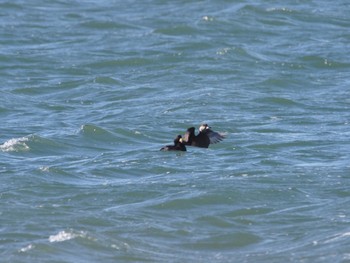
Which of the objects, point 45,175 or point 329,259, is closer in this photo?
point 329,259

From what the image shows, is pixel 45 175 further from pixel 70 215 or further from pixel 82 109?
pixel 82 109

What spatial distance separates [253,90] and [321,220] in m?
8.73

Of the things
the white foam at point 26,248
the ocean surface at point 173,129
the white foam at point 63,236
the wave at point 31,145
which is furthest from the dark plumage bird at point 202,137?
the wave at point 31,145

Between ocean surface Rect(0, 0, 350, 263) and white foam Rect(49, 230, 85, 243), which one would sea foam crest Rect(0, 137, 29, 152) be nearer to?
ocean surface Rect(0, 0, 350, 263)

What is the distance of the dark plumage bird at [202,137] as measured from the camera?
12.8 metres

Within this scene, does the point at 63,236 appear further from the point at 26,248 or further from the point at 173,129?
the point at 173,129

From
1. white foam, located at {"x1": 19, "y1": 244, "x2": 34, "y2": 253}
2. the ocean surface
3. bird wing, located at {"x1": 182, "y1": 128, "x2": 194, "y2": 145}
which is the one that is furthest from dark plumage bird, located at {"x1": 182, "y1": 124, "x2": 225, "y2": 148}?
white foam, located at {"x1": 19, "y1": 244, "x2": 34, "y2": 253}

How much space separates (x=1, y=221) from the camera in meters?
12.1

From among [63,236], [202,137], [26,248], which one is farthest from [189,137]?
[26,248]

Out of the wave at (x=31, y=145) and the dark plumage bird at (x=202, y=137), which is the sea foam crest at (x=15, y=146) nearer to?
the wave at (x=31, y=145)

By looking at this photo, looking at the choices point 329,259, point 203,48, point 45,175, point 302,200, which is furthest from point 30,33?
point 329,259

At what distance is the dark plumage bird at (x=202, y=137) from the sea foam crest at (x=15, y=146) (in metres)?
3.92

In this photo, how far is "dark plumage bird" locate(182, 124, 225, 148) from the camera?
12836 millimetres

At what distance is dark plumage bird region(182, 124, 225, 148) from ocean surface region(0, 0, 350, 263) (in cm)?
71
